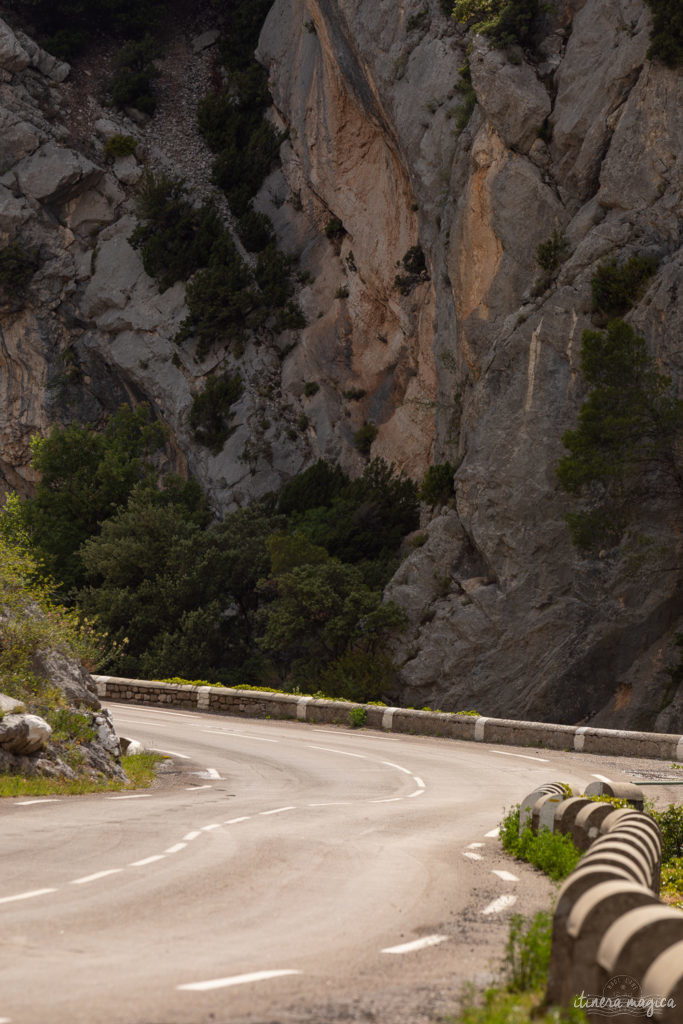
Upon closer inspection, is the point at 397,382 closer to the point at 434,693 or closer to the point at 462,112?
the point at 462,112

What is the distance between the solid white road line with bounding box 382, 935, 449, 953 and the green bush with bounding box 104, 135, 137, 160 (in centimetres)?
5828

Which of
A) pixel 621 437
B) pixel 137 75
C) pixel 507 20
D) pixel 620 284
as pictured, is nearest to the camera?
pixel 621 437

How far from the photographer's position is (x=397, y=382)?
48500mm

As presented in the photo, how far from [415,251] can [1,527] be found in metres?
24.0

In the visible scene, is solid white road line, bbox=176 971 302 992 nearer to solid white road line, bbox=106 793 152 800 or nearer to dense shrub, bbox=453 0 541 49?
solid white road line, bbox=106 793 152 800

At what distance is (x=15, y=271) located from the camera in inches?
2235

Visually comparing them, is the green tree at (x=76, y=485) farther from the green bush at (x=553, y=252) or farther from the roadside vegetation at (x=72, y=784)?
the roadside vegetation at (x=72, y=784)

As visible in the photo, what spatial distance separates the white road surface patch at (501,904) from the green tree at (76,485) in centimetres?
3875

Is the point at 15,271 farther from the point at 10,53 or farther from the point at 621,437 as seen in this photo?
the point at 621,437

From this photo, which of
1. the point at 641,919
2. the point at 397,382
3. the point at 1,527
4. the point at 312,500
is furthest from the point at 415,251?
the point at 641,919

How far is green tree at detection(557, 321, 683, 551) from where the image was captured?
28.3m

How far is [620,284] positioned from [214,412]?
26430 mm

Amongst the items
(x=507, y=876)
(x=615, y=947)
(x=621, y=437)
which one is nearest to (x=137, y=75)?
(x=621, y=437)

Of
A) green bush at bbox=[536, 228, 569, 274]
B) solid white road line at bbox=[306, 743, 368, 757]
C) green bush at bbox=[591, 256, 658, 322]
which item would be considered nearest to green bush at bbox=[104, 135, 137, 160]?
green bush at bbox=[536, 228, 569, 274]
